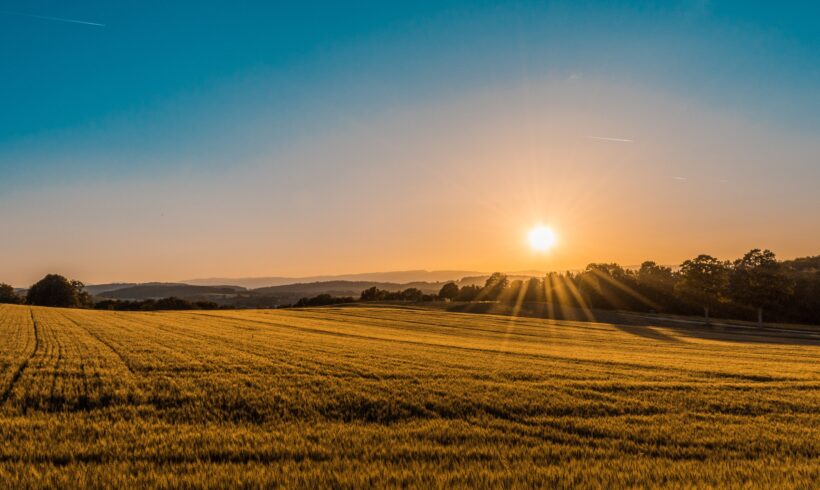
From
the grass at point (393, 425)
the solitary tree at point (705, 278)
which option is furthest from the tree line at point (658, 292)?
the grass at point (393, 425)

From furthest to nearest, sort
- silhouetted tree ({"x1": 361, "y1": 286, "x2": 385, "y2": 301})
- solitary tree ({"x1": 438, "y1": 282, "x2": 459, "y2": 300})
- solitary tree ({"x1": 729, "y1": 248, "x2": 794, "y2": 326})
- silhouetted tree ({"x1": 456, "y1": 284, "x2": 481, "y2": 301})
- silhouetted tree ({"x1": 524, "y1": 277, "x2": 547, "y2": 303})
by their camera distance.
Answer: silhouetted tree ({"x1": 361, "y1": 286, "x2": 385, "y2": 301})
solitary tree ({"x1": 438, "y1": 282, "x2": 459, "y2": 300})
silhouetted tree ({"x1": 456, "y1": 284, "x2": 481, "y2": 301})
silhouetted tree ({"x1": 524, "y1": 277, "x2": 547, "y2": 303})
solitary tree ({"x1": 729, "y1": 248, "x2": 794, "y2": 326})

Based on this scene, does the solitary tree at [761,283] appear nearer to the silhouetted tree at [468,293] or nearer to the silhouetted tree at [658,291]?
the silhouetted tree at [658,291]

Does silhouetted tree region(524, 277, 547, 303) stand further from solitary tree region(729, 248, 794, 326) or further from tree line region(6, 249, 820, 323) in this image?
solitary tree region(729, 248, 794, 326)

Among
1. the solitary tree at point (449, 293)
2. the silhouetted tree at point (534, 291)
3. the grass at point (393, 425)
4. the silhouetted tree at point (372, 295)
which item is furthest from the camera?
the silhouetted tree at point (372, 295)

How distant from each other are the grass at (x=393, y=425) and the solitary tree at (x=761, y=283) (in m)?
61.5

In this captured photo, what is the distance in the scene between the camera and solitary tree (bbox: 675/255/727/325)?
68375 millimetres

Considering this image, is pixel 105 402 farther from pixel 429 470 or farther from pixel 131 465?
pixel 429 470

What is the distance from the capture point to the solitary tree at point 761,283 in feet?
216

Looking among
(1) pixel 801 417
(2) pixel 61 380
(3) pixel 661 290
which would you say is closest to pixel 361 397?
(2) pixel 61 380

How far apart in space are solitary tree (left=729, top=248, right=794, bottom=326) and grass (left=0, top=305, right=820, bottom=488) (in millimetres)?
61505

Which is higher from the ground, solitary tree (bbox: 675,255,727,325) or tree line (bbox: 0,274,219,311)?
solitary tree (bbox: 675,255,727,325)

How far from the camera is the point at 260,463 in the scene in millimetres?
7305

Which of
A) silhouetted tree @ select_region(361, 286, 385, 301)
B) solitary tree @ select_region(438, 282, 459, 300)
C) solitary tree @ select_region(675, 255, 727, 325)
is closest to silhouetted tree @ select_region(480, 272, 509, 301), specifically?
solitary tree @ select_region(438, 282, 459, 300)

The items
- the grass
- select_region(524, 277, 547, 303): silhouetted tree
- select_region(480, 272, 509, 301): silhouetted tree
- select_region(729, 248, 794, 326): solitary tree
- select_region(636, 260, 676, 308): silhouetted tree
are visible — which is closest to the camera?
the grass
